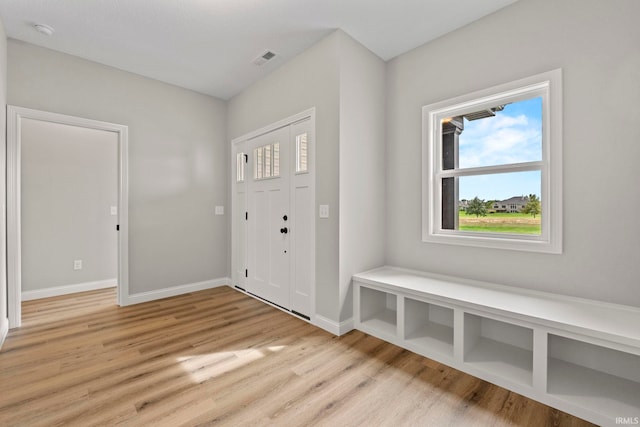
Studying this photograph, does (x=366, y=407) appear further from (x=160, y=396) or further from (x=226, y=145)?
(x=226, y=145)

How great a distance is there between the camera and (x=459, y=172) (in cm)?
263

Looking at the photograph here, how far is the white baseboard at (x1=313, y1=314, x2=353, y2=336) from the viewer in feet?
8.61

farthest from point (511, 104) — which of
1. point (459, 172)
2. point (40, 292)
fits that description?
point (40, 292)

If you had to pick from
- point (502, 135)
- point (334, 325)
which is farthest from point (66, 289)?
point (502, 135)

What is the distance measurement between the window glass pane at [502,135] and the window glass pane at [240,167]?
2651mm

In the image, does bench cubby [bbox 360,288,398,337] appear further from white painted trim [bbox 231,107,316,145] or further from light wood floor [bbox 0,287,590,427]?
white painted trim [bbox 231,107,316,145]

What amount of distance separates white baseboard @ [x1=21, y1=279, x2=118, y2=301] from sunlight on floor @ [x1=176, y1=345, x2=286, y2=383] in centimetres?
293

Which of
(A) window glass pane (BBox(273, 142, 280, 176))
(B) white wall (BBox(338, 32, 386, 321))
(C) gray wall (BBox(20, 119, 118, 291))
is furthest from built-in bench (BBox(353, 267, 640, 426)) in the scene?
(C) gray wall (BBox(20, 119, 118, 291))

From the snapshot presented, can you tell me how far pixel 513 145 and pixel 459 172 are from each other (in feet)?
1.51

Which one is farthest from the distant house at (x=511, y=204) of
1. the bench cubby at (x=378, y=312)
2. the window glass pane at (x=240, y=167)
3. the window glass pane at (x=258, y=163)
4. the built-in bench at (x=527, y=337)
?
the window glass pane at (x=240, y=167)

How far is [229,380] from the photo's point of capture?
1.95 meters

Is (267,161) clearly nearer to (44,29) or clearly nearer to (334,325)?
(334,325)

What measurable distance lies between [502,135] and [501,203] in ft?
Answer: 1.94

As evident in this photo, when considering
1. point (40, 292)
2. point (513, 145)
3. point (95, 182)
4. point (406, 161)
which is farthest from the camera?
point (95, 182)
